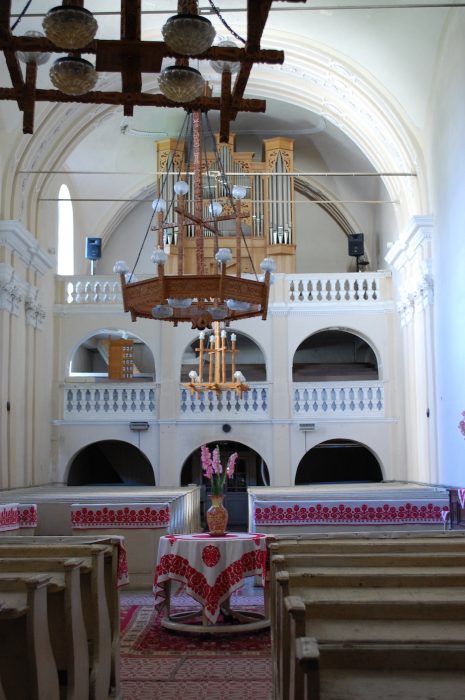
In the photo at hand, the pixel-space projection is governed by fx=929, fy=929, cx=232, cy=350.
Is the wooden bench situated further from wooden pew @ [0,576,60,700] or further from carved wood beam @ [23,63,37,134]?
carved wood beam @ [23,63,37,134]

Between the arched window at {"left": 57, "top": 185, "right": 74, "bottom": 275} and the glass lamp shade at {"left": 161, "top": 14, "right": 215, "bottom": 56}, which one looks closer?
the glass lamp shade at {"left": 161, "top": 14, "right": 215, "bottom": 56}

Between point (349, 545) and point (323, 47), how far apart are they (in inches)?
456

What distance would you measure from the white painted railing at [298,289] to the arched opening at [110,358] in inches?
43.0

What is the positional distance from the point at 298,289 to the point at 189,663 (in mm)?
12573

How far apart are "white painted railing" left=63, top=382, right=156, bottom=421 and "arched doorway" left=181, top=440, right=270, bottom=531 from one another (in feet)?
9.48

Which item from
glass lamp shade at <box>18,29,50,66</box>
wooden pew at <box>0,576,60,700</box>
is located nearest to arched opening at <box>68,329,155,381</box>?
glass lamp shade at <box>18,29,50,66</box>

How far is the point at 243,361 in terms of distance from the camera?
22859 mm

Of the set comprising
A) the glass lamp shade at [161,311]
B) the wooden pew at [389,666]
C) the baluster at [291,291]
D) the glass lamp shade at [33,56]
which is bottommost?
the wooden pew at [389,666]

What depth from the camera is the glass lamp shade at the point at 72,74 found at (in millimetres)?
5512

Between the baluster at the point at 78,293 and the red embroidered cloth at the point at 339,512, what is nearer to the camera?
the red embroidered cloth at the point at 339,512

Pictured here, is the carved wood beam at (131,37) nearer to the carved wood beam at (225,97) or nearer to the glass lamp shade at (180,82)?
the glass lamp shade at (180,82)

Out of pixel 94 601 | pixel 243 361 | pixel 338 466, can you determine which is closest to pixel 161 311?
pixel 94 601

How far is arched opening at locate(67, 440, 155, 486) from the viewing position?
21.9 meters

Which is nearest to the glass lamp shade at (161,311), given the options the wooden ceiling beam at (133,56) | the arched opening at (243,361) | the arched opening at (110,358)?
the wooden ceiling beam at (133,56)
